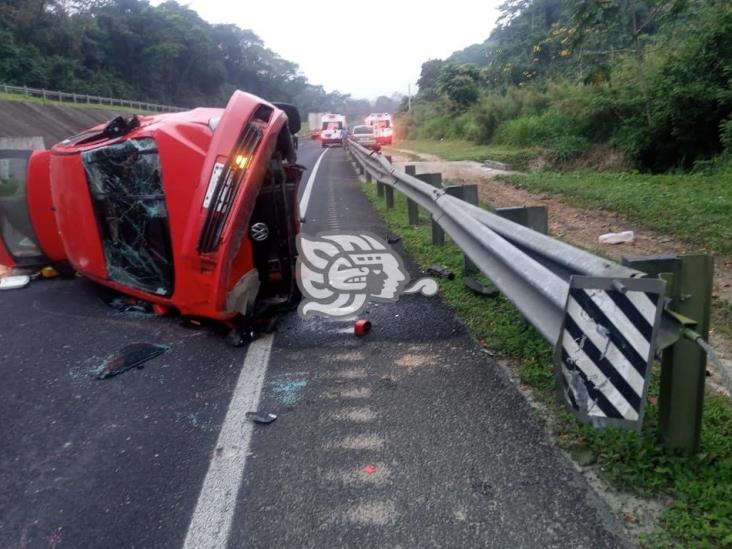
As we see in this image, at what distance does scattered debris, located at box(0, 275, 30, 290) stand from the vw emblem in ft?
10.0

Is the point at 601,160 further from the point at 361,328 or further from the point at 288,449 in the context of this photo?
the point at 288,449

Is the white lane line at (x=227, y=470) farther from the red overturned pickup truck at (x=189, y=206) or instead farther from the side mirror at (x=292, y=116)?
the side mirror at (x=292, y=116)

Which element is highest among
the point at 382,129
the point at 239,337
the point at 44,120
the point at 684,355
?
the point at 44,120

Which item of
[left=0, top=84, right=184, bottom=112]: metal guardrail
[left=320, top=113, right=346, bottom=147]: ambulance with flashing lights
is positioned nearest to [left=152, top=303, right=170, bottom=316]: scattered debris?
[left=0, top=84, right=184, bottom=112]: metal guardrail

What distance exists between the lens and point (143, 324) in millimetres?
4855

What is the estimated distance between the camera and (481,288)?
201 inches

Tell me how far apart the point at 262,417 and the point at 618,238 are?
5.02m

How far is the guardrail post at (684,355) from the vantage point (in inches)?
92.7

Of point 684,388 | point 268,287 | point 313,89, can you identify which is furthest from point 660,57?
point 313,89

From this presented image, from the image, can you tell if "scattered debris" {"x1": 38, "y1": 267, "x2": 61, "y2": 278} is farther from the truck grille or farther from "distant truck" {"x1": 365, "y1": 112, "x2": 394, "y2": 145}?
"distant truck" {"x1": 365, "y1": 112, "x2": 394, "y2": 145}

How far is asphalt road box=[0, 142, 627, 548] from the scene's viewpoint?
2.37 m

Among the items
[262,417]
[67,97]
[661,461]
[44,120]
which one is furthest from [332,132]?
[661,461]

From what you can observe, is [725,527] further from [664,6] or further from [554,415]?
[664,6]

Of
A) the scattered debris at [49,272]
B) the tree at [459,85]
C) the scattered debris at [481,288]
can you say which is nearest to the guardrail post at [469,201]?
the scattered debris at [481,288]
